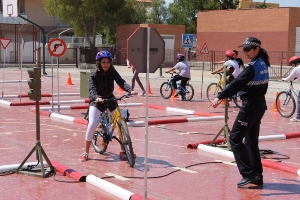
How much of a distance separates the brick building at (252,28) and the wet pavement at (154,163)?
109 feet

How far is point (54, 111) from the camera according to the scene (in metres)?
15.5

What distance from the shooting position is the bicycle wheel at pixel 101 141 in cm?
920

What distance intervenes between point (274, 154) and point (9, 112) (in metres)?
8.59

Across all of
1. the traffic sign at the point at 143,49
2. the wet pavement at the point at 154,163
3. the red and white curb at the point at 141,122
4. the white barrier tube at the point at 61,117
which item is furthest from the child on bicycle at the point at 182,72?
the traffic sign at the point at 143,49

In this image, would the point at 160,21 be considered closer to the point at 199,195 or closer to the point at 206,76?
the point at 206,76

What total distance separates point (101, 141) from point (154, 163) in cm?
137

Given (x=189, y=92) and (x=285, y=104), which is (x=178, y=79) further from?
(x=285, y=104)

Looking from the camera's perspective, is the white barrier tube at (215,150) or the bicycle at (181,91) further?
the bicycle at (181,91)

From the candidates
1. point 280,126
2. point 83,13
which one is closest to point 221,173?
point 280,126

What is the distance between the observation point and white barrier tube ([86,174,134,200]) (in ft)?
22.2

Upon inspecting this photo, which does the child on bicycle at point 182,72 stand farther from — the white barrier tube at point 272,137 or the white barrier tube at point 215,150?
the white barrier tube at point 215,150

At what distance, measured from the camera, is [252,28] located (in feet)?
161

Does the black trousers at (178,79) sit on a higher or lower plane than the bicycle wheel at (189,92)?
higher

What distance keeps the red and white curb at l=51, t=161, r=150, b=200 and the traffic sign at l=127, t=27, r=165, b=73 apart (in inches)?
64.6
